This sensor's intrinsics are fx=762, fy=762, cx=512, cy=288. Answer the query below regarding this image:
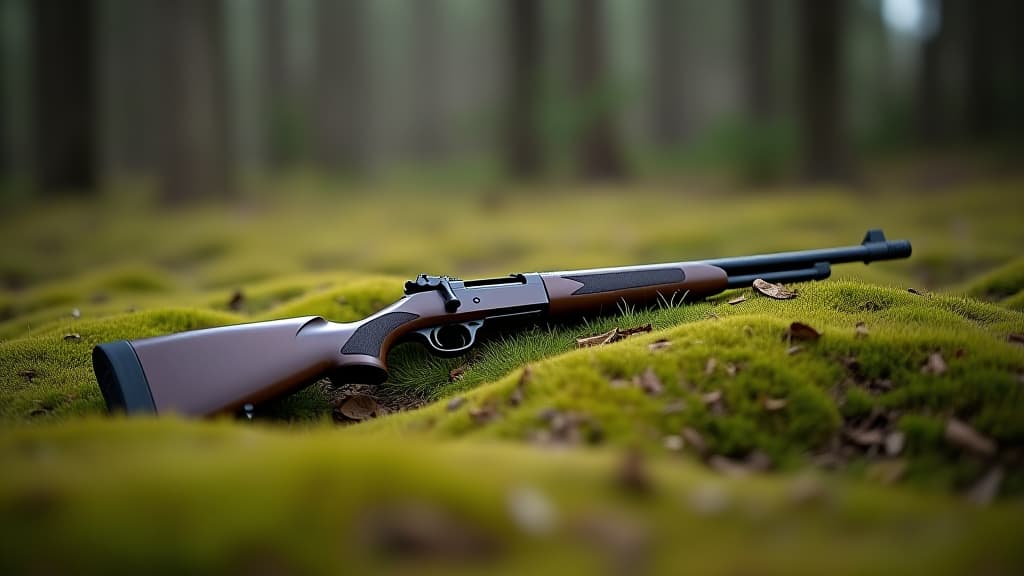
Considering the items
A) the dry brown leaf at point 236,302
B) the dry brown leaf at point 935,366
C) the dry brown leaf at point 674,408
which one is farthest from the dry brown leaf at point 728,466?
the dry brown leaf at point 236,302

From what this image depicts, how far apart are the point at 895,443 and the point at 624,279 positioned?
215 cm

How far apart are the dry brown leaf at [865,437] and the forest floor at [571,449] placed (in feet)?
0.03

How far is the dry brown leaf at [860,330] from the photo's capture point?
13.6 feet

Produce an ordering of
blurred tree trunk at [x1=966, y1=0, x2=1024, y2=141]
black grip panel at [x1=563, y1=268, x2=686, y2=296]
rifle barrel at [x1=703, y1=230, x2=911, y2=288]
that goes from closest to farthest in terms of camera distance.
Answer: black grip panel at [x1=563, y1=268, x2=686, y2=296] → rifle barrel at [x1=703, y1=230, x2=911, y2=288] → blurred tree trunk at [x1=966, y1=0, x2=1024, y2=141]

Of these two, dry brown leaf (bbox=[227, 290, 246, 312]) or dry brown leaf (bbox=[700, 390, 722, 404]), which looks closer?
dry brown leaf (bbox=[700, 390, 722, 404])

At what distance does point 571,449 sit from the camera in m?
3.12

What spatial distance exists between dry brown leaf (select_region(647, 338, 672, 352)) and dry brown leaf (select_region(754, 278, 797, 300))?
4.24 feet

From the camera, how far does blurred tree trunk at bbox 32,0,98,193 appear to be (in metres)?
19.0

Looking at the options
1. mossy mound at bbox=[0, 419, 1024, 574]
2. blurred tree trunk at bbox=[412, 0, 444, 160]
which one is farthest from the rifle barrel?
blurred tree trunk at bbox=[412, 0, 444, 160]

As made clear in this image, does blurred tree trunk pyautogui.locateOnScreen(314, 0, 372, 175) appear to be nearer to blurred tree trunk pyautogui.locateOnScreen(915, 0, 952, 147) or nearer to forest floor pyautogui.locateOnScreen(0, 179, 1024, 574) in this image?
blurred tree trunk pyautogui.locateOnScreen(915, 0, 952, 147)

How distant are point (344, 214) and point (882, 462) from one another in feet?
52.5

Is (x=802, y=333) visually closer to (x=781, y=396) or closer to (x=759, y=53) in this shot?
(x=781, y=396)

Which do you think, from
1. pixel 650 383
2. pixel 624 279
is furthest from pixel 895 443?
pixel 624 279

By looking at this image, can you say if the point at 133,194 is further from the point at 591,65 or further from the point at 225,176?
the point at 591,65
